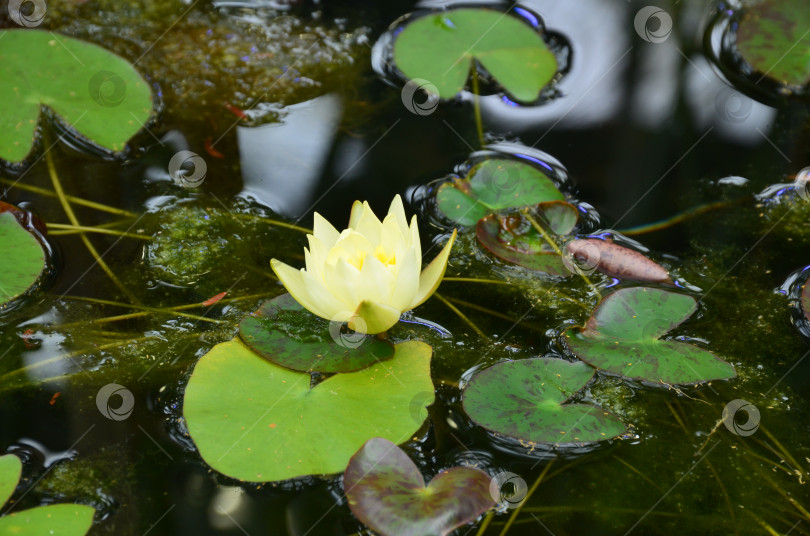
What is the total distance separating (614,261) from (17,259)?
1575mm

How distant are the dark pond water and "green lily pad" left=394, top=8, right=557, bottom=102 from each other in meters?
0.10

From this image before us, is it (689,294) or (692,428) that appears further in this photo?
(689,294)

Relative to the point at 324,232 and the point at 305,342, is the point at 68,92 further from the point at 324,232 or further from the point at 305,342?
the point at 305,342

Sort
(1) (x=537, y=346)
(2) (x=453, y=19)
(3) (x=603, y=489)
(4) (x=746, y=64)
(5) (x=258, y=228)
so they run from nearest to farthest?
(3) (x=603, y=489), (1) (x=537, y=346), (5) (x=258, y=228), (4) (x=746, y=64), (2) (x=453, y=19)

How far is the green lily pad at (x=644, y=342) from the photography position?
4.92 ft

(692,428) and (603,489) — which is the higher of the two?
(692,428)

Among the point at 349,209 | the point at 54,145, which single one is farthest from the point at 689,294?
the point at 54,145

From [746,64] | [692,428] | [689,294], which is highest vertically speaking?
[746,64]

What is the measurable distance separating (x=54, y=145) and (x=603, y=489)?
1918mm

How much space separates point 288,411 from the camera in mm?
1410

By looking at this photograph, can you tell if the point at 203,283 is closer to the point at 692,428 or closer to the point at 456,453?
the point at 456,453

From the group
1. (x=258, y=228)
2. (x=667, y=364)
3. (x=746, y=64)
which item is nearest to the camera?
(x=667, y=364)

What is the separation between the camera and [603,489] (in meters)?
1.38

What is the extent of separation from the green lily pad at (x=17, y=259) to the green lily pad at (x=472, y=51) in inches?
51.7
